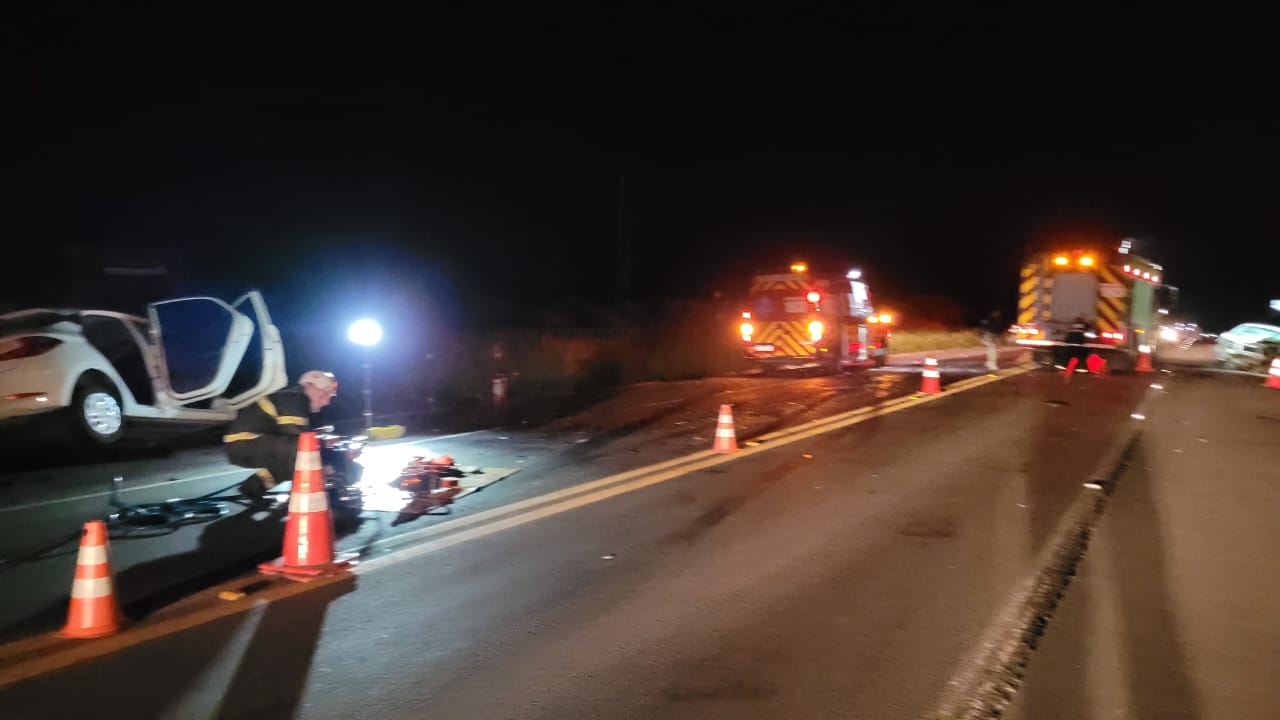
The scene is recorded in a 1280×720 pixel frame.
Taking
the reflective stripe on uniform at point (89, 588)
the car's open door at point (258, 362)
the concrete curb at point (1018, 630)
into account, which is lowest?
the concrete curb at point (1018, 630)

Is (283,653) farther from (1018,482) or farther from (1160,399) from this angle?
(1160,399)

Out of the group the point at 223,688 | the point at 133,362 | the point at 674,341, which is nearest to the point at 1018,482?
the point at 223,688

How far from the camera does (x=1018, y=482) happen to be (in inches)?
384

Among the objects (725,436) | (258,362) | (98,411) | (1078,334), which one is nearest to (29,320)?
(98,411)

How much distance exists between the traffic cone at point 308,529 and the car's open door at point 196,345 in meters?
4.97

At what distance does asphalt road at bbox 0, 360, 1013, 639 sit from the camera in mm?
6316

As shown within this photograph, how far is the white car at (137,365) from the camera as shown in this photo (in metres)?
9.84

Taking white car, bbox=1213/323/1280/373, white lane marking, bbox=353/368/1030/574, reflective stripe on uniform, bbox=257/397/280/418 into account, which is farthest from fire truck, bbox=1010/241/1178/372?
reflective stripe on uniform, bbox=257/397/280/418

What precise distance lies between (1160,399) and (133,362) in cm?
1744

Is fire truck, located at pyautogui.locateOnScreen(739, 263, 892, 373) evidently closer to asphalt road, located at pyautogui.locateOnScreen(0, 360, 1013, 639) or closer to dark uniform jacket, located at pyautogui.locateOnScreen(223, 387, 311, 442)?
asphalt road, located at pyautogui.locateOnScreen(0, 360, 1013, 639)

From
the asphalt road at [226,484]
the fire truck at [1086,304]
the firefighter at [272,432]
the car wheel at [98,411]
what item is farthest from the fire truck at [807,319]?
the firefighter at [272,432]

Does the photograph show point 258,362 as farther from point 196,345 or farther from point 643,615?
point 643,615

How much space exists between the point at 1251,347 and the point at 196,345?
2841 cm

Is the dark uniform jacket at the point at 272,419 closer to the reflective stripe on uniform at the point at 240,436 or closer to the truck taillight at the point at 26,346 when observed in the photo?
the reflective stripe on uniform at the point at 240,436
